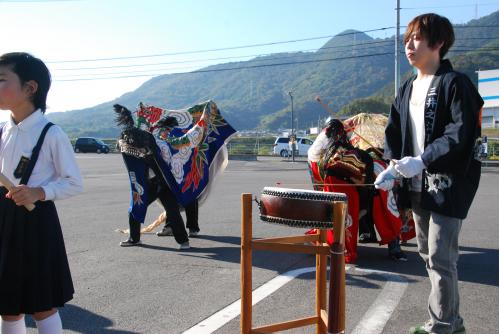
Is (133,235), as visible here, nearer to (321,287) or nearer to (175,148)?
(175,148)

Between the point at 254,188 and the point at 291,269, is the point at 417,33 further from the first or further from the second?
the point at 254,188

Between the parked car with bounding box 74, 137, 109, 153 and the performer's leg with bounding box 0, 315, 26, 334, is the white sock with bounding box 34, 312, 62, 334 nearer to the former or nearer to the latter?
the performer's leg with bounding box 0, 315, 26, 334

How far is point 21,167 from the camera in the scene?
2.68m

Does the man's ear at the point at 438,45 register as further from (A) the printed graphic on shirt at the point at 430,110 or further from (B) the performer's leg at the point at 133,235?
(B) the performer's leg at the point at 133,235

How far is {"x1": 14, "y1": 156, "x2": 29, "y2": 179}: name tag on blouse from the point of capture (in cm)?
268

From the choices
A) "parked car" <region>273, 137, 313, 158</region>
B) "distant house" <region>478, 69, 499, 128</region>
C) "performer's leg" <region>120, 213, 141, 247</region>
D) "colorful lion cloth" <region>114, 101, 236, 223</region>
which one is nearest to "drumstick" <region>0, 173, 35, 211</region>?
"colorful lion cloth" <region>114, 101, 236, 223</region>

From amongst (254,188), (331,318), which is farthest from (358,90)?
(331,318)

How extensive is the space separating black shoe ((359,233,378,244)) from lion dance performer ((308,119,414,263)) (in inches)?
26.0

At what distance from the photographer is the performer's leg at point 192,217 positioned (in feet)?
24.0

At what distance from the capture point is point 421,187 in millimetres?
3287

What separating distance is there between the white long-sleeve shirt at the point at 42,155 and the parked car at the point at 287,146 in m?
35.6

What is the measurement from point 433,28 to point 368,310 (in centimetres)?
227

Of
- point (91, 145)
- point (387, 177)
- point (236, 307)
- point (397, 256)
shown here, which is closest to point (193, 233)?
point (397, 256)

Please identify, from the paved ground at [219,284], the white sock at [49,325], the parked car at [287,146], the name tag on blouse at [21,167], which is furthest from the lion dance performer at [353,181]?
the parked car at [287,146]
